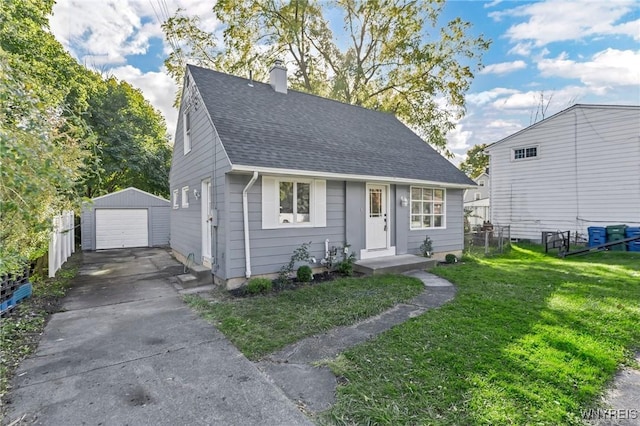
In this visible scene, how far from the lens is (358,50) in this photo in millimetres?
17266

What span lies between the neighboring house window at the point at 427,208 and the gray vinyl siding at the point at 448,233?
0.19 m

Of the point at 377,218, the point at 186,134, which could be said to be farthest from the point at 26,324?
the point at 377,218

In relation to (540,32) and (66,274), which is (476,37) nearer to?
(540,32)

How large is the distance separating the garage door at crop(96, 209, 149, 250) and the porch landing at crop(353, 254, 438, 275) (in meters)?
11.0

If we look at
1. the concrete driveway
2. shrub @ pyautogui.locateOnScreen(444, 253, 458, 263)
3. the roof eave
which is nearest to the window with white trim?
the roof eave

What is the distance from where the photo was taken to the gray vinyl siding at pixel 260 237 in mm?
6125

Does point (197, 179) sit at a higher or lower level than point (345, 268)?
higher

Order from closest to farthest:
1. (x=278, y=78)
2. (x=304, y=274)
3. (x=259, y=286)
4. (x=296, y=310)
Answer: (x=296, y=310), (x=259, y=286), (x=304, y=274), (x=278, y=78)

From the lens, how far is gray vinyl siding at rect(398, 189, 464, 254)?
9266 mm

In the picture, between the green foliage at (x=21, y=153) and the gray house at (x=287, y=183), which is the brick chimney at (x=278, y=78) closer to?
the gray house at (x=287, y=183)

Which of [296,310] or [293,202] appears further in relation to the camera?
[293,202]

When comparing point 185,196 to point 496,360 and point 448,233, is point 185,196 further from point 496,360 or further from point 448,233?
point 496,360

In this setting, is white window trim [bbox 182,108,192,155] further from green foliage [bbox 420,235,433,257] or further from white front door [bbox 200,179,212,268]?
green foliage [bbox 420,235,433,257]

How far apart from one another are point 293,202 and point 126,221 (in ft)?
34.3
